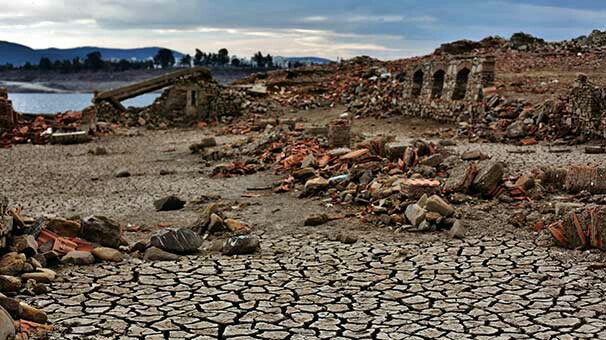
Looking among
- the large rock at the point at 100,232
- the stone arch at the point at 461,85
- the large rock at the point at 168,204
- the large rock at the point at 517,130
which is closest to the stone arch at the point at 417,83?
the stone arch at the point at 461,85

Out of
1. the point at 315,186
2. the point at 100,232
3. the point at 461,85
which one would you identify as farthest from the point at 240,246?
the point at 461,85

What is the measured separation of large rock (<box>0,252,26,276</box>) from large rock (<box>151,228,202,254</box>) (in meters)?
1.62

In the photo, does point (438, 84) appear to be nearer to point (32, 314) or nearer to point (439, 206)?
point (439, 206)

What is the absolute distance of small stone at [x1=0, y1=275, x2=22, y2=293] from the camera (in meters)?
6.18

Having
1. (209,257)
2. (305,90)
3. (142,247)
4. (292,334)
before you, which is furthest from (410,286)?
(305,90)

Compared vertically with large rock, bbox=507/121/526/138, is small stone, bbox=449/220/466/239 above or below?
below

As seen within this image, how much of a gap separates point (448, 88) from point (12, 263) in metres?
16.9

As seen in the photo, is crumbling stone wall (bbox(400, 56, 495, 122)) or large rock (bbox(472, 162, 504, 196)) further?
crumbling stone wall (bbox(400, 56, 495, 122))

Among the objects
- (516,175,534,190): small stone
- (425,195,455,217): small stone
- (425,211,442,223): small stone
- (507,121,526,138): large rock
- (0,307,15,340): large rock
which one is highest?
(507,121,526,138): large rock

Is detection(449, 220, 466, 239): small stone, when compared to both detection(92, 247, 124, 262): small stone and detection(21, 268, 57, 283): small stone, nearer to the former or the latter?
detection(92, 247, 124, 262): small stone

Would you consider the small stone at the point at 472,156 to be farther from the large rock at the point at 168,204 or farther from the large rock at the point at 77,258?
the large rock at the point at 77,258

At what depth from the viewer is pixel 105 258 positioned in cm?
754

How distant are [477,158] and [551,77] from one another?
10.5m

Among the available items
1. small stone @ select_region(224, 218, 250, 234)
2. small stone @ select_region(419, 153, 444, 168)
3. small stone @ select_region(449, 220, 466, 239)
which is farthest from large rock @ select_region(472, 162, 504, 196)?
small stone @ select_region(224, 218, 250, 234)
